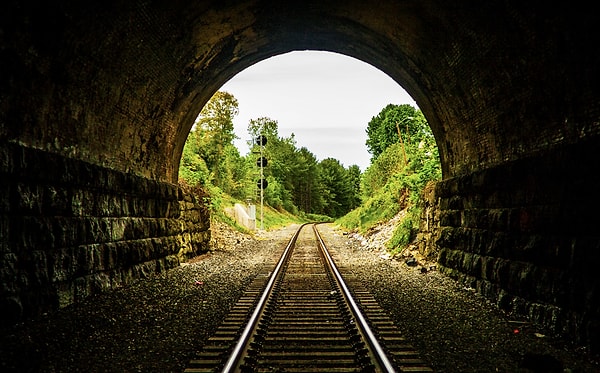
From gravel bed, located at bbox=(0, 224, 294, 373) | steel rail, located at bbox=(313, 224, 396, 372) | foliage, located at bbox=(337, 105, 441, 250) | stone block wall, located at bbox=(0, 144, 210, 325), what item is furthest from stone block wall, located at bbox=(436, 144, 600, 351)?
stone block wall, located at bbox=(0, 144, 210, 325)

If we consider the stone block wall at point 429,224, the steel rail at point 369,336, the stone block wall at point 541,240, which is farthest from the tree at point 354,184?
the steel rail at point 369,336

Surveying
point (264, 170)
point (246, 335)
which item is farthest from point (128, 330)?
point (264, 170)

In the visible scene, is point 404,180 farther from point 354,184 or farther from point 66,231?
point 354,184

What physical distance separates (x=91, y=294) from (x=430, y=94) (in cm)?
729

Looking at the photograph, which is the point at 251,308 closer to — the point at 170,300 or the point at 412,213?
the point at 170,300

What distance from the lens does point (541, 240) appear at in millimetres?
5191

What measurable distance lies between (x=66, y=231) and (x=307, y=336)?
11.8 ft

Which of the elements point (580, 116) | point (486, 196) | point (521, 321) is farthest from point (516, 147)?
point (521, 321)

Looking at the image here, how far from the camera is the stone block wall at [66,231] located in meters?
4.70

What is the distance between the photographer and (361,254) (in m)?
12.6

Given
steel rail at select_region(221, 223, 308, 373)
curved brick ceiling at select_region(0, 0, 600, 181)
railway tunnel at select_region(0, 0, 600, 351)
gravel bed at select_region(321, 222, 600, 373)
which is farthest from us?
curved brick ceiling at select_region(0, 0, 600, 181)

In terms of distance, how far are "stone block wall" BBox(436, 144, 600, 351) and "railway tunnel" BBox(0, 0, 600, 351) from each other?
0.02m

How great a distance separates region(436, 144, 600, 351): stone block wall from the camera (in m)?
4.30

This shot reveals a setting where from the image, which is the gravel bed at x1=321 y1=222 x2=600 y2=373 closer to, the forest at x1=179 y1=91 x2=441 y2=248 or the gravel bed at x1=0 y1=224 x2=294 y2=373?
the gravel bed at x1=0 y1=224 x2=294 y2=373
